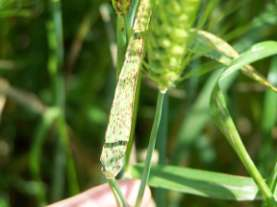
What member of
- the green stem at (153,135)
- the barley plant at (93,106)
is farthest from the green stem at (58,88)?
the green stem at (153,135)


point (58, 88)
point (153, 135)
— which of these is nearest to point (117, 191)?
point (153, 135)

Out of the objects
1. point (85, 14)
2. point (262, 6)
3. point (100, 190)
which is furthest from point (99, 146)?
point (100, 190)

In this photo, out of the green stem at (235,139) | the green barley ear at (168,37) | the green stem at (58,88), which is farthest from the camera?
the green stem at (58,88)

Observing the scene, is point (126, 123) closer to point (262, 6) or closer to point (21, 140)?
point (262, 6)

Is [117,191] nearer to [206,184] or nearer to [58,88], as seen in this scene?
[206,184]

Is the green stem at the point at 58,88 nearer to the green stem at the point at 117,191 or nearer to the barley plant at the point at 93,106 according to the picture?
the barley plant at the point at 93,106
